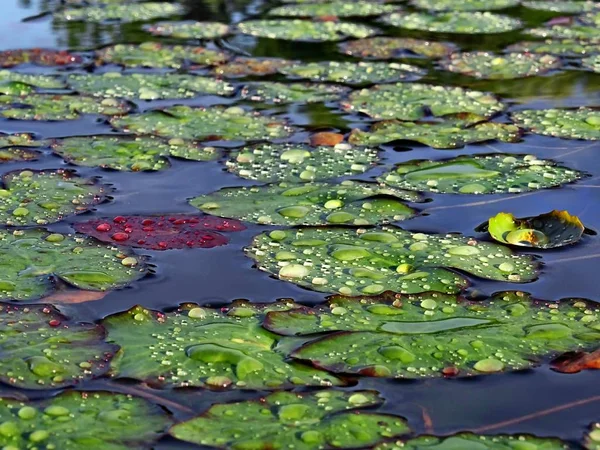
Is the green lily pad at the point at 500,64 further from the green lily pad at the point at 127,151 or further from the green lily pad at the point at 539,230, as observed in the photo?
the green lily pad at the point at 539,230

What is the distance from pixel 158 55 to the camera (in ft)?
18.1

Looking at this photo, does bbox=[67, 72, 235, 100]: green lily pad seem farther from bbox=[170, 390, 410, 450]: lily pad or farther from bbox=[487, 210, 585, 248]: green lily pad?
bbox=[170, 390, 410, 450]: lily pad

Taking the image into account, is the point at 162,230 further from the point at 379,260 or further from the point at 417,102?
the point at 417,102

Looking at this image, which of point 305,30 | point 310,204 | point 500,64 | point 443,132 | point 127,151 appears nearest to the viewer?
point 310,204

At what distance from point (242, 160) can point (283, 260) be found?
0.99 meters

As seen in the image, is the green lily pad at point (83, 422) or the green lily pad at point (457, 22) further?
the green lily pad at point (457, 22)

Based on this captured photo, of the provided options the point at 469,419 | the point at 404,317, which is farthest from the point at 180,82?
the point at 469,419

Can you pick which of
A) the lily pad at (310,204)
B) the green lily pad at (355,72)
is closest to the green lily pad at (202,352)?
the lily pad at (310,204)

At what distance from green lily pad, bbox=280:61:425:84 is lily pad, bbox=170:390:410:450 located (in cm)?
305

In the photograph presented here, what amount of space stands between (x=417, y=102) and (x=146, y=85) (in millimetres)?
1354

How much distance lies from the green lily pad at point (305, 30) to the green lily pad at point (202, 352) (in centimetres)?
362

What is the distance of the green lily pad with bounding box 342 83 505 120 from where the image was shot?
4.46m

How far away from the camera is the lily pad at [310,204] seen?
3270 millimetres

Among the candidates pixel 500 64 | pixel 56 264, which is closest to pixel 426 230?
pixel 56 264
